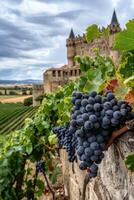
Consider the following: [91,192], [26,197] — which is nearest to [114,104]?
[91,192]

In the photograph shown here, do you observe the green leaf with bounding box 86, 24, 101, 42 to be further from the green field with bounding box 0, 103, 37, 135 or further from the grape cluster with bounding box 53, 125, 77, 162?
the green field with bounding box 0, 103, 37, 135

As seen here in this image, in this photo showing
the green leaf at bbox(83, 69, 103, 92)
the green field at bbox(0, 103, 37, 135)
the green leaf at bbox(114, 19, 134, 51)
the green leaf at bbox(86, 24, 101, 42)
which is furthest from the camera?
the green field at bbox(0, 103, 37, 135)

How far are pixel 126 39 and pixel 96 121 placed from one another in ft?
0.86

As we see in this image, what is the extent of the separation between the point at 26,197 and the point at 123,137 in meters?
2.76

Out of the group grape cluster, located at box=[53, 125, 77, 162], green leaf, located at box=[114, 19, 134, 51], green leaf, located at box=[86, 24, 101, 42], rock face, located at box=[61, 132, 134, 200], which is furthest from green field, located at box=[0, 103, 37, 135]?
green leaf, located at box=[114, 19, 134, 51]

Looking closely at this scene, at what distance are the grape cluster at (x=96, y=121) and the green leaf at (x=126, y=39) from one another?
7.1 inches

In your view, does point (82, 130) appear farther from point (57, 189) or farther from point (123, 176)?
point (57, 189)

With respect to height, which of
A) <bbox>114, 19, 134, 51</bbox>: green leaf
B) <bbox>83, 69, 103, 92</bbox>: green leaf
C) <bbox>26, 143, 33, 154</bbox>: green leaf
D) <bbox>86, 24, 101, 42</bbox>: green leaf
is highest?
<bbox>86, 24, 101, 42</bbox>: green leaf

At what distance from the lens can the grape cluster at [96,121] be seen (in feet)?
3.43

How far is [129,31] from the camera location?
2.90 ft

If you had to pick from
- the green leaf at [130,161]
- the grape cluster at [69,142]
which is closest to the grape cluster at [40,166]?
the grape cluster at [69,142]

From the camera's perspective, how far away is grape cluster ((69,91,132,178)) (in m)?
1.04

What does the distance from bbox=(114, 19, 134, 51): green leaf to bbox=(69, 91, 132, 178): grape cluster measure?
0.18 meters

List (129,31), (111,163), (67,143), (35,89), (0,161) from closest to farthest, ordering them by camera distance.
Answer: (129,31)
(111,163)
(67,143)
(0,161)
(35,89)
